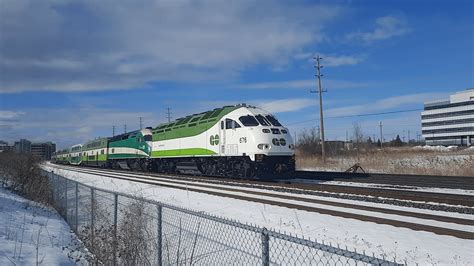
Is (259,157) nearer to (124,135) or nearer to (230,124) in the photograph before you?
(230,124)

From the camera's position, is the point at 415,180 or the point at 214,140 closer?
the point at 415,180

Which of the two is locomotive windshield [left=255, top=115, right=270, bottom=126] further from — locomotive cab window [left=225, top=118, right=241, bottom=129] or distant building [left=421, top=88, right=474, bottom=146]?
distant building [left=421, top=88, right=474, bottom=146]

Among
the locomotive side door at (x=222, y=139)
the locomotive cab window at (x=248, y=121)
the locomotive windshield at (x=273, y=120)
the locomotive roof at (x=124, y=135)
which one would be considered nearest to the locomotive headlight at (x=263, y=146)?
the locomotive cab window at (x=248, y=121)

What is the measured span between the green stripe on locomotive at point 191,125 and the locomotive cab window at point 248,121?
1.36 metres

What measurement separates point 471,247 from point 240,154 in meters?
13.2

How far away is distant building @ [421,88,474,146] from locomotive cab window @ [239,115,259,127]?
388 feet

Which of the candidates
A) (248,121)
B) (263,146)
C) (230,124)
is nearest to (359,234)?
(263,146)

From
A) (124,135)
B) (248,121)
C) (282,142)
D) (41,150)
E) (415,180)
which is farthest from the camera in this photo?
(41,150)

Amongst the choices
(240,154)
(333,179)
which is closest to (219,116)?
(240,154)

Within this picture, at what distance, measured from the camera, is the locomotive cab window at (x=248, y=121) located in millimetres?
20188

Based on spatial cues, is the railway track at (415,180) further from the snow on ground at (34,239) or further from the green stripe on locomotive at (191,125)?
the snow on ground at (34,239)

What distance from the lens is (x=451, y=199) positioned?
12047 millimetres

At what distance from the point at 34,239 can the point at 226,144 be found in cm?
1286

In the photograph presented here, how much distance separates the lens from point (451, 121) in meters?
130
